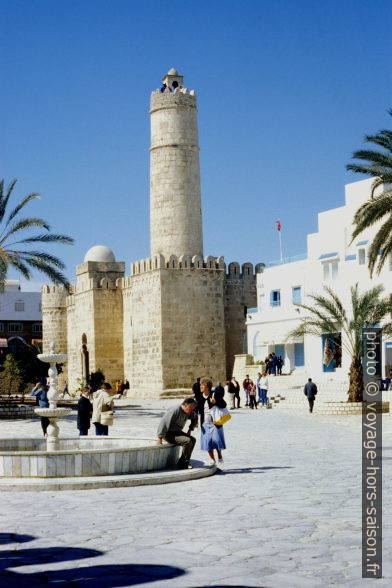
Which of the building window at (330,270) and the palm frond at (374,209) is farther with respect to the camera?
the building window at (330,270)

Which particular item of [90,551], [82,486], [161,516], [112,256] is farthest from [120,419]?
[112,256]

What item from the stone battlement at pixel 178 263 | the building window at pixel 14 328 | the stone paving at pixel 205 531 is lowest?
the stone paving at pixel 205 531

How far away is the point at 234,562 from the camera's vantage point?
6.29m

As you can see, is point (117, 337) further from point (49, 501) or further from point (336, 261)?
point (49, 501)

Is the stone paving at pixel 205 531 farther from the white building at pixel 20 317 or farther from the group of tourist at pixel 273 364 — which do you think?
the white building at pixel 20 317

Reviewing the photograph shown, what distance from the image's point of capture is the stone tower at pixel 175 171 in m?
38.4

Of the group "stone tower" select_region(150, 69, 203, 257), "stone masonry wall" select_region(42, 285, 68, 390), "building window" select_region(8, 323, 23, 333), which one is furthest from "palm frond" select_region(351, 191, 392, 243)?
"building window" select_region(8, 323, 23, 333)

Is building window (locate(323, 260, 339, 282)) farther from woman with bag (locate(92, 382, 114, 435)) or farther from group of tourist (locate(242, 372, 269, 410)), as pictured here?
woman with bag (locate(92, 382, 114, 435))

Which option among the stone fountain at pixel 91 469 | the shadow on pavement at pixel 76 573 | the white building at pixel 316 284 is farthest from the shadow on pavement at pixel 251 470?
the white building at pixel 316 284

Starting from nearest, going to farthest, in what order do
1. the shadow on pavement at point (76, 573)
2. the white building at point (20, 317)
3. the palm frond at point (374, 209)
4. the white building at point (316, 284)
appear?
the shadow on pavement at point (76, 573)
the palm frond at point (374, 209)
the white building at point (316, 284)
the white building at point (20, 317)

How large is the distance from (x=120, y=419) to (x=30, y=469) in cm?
1479

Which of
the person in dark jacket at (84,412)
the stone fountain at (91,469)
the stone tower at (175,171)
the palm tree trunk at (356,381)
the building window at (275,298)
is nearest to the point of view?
the stone fountain at (91,469)

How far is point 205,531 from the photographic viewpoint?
24.5ft

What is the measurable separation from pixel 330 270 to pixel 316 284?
0.99 metres
